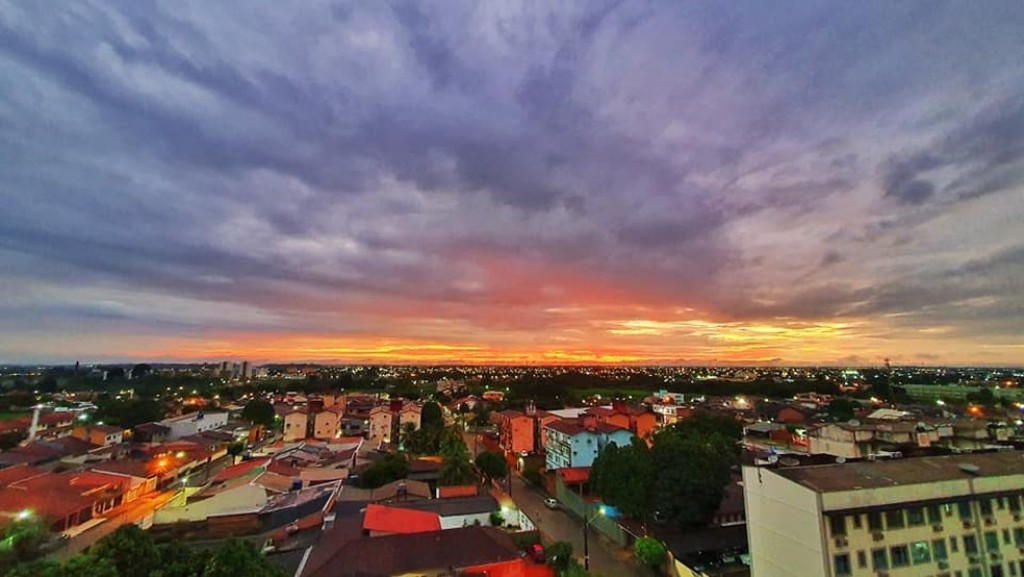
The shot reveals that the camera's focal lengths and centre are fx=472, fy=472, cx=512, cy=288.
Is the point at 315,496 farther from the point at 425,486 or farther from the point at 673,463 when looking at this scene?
the point at 673,463

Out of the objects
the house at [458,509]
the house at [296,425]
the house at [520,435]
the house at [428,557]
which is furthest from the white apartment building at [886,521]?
the house at [296,425]

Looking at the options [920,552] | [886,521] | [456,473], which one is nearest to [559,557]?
[886,521]

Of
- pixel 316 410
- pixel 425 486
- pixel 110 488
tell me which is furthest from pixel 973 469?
pixel 316 410

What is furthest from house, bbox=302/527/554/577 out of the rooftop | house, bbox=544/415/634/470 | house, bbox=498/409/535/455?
house, bbox=498/409/535/455

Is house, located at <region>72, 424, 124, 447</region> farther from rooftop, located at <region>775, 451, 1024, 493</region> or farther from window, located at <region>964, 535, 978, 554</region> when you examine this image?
window, located at <region>964, 535, 978, 554</region>

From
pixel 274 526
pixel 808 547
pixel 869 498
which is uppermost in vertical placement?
pixel 869 498

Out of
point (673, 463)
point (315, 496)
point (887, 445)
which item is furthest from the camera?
point (887, 445)
